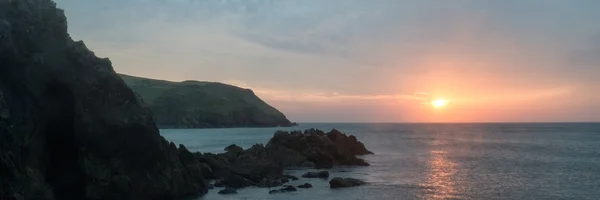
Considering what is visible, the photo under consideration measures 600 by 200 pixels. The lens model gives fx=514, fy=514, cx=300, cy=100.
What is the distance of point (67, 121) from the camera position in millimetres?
46906

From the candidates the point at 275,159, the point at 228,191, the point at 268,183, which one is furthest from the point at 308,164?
the point at 228,191

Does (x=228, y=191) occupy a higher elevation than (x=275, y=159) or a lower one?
lower

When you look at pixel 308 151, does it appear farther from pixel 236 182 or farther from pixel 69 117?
pixel 69 117

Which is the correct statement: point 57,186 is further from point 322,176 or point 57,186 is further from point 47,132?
point 322,176

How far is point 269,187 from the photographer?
204ft

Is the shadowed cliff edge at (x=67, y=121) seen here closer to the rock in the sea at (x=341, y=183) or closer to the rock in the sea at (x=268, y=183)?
the rock in the sea at (x=268, y=183)

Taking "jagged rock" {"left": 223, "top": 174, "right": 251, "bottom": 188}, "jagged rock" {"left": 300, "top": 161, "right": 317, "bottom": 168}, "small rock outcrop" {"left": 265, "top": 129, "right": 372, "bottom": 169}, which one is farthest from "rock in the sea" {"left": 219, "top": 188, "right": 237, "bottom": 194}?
"jagged rock" {"left": 300, "top": 161, "right": 317, "bottom": 168}

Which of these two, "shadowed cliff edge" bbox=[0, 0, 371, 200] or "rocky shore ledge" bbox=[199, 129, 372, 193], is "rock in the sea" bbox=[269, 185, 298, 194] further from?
"shadowed cliff edge" bbox=[0, 0, 371, 200]

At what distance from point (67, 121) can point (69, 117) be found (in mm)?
417

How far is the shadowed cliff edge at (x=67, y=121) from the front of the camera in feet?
137

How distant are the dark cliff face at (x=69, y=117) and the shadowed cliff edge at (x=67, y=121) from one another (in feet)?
0.27

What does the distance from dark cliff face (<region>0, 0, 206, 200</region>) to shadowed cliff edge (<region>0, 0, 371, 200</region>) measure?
0.08 m

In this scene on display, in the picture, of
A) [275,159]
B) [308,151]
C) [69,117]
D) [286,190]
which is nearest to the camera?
[69,117]

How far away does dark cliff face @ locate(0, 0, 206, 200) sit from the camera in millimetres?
42594
